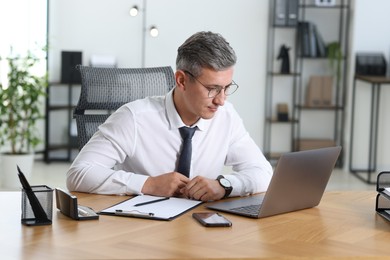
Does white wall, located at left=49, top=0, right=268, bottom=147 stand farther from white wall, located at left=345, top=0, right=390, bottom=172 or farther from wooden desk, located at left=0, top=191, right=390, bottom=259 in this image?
wooden desk, located at left=0, top=191, right=390, bottom=259

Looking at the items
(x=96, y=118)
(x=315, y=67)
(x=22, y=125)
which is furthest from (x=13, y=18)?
(x=96, y=118)

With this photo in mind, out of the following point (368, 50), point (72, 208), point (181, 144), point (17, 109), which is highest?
point (368, 50)

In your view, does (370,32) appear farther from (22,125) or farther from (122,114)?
(122,114)

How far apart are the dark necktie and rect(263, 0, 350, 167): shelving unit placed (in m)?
4.35

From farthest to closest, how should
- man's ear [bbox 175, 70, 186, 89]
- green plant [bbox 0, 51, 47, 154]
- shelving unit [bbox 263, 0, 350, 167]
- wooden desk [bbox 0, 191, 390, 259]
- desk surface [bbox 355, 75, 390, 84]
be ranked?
1. shelving unit [bbox 263, 0, 350, 167]
2. desk surface [bbox 355, 75, 390, 84]
3. green plant [bbox 0, 51, 47, 154]
4. man's ear [bbox 175, 70, 186, 89]
5. wooden desk [bbox 0, 191, 390, 259]

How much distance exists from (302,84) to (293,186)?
5029 millimetres

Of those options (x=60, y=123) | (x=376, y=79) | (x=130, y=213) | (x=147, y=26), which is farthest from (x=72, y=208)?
(x=60, y=123)

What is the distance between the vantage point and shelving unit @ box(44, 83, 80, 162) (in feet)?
23.8

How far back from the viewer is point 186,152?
9.78ft

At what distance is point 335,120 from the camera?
752 centimetres

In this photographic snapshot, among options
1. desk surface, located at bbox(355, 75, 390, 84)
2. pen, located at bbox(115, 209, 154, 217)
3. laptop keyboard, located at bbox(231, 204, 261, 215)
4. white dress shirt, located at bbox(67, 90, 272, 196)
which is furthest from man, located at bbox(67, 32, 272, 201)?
desk surface, located at bbox(355, 75, 390, 84)

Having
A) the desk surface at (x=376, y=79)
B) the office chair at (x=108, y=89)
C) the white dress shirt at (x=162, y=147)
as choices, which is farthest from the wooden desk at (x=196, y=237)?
the desk surface at (x=376, y=79)

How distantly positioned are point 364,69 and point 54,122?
2763 mm

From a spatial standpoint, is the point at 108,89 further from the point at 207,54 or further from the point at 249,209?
the point at 249,209
